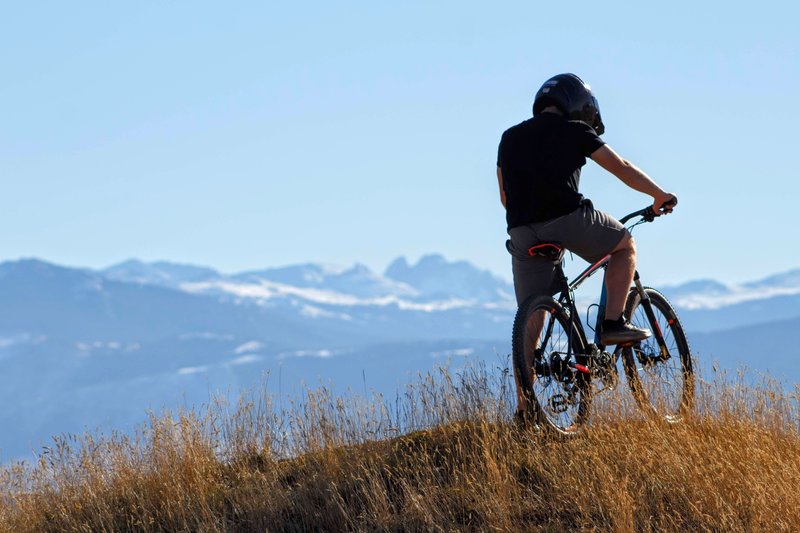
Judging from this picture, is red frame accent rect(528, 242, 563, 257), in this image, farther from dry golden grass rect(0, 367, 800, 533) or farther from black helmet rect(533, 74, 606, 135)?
dry golden grass rect(0, 367, 800, 533)

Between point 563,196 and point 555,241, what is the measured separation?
12.0 inches

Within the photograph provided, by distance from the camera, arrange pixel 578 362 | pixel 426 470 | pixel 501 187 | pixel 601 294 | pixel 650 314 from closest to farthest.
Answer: pixel 426 470 → pixel 578 362 → pixel 601 294 → pixel 501 187 → pixel 650 314

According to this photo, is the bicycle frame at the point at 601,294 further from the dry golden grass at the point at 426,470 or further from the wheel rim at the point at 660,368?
the dry golden grass at the point at 426,470

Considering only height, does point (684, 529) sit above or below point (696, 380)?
below

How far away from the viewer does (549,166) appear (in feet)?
24.6

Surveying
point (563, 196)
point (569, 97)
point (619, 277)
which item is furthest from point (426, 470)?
point (569, 97)

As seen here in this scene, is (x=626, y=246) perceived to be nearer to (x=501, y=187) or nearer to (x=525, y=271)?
(x=525, y=271)

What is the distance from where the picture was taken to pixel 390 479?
7.50 meters

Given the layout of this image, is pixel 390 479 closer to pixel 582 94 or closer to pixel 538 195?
pixel 538 195

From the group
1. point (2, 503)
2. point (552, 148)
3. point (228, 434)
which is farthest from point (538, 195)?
point (2, 503)

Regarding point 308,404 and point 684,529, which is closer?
point 684,529

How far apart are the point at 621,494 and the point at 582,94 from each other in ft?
9.28

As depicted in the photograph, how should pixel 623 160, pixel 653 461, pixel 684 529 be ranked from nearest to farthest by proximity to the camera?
pixel 684 529
pixel 653 461
pixel 623 160

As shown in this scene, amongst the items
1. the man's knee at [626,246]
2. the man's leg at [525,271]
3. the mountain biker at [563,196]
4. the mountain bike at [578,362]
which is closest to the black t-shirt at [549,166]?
the mountain biker at [563,196]
